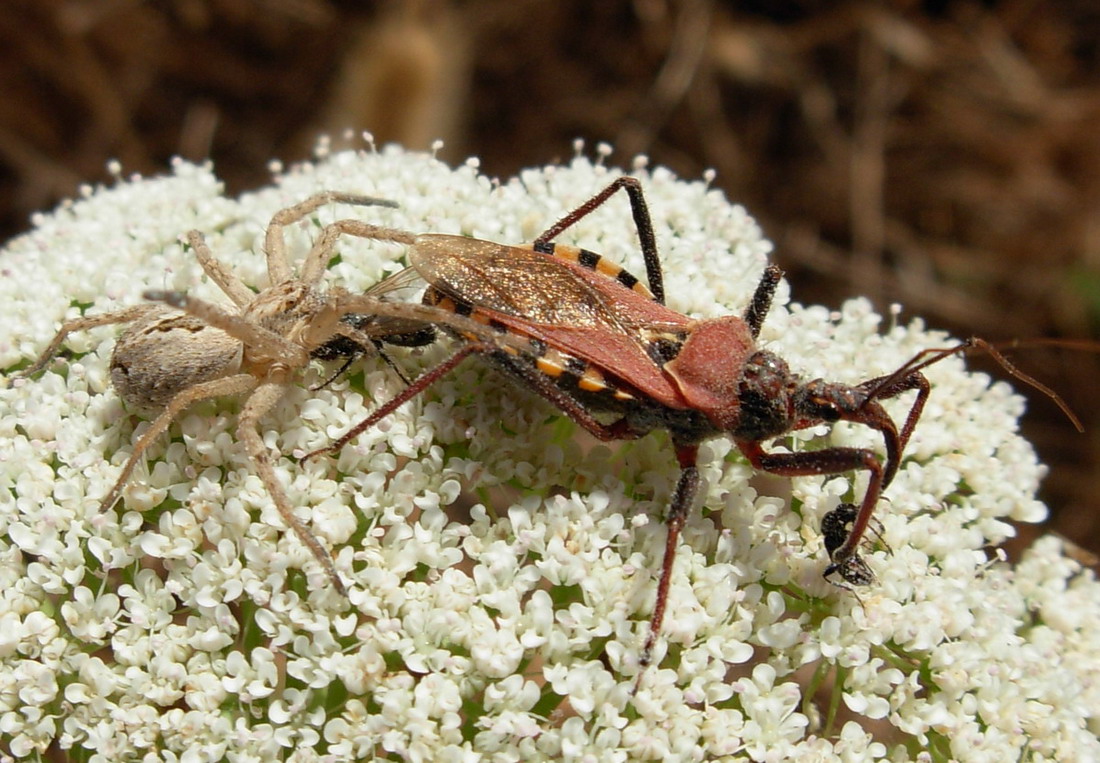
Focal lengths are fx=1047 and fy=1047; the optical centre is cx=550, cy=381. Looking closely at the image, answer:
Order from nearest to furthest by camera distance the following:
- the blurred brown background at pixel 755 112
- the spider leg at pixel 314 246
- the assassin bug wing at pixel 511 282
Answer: the assassin bug wing at pixel 511 282, the spider leg at pixel 314 246, the blurred brown background at pixel 755 112

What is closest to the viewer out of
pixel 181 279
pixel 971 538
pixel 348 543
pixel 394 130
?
pixel 348 543

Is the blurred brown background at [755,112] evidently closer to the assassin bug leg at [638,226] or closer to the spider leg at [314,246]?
the spider leg at [314,246]

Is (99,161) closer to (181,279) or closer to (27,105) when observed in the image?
(27,105)

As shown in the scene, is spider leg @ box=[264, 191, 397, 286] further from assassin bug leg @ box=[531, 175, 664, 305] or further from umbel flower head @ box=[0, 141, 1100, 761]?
assassin bug leg @ box=[531, 175, 664, 305]

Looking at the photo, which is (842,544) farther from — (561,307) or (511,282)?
(511,282)

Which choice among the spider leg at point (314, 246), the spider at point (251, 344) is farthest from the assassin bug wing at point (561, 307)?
the spider leg at point (314, 246)

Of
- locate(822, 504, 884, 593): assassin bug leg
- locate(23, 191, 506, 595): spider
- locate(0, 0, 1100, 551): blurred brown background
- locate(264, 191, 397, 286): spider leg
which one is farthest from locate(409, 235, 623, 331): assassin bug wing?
locate(0, 0, 1100, 551): blurred brown background

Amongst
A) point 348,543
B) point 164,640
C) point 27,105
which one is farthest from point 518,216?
point 27,105
